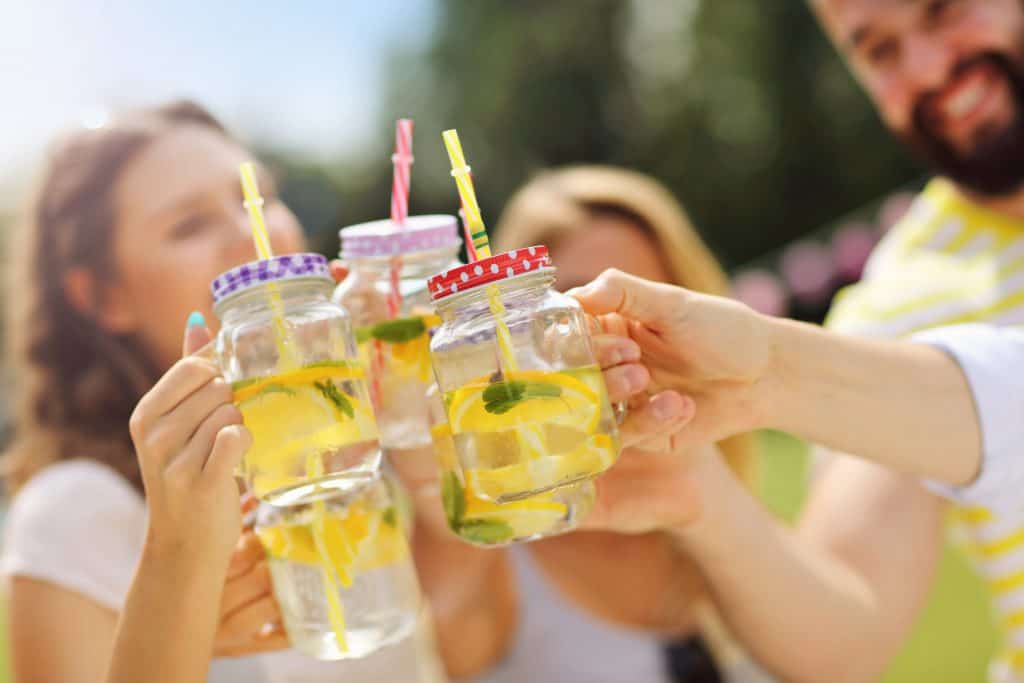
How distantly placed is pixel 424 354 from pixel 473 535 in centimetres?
31

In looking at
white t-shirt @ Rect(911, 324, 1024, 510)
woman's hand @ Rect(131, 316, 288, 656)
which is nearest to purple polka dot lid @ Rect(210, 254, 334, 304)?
woman's hand @ Rect(131, 316, 288, 656)

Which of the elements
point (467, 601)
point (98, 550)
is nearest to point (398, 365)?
point (98, 550)

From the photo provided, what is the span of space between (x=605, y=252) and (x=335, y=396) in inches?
73.3

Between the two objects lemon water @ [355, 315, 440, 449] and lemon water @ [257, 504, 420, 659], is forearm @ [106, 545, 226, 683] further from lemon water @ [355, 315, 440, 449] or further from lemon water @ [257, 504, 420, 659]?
lemon water @ [355, 315, 440, 449]

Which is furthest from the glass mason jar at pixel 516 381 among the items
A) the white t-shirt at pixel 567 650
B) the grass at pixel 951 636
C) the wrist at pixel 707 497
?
the grass at pixel 951 636

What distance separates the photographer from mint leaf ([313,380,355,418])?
4.25 feet

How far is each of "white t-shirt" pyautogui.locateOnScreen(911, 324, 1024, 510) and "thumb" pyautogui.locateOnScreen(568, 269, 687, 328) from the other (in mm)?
696

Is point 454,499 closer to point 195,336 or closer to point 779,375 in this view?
point 195,336

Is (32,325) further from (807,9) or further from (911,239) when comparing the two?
(807,9)

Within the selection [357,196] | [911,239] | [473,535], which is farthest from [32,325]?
[357,196]

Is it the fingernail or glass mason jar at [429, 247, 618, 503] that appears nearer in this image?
glass mason jar at [429, 247, 618, 503]

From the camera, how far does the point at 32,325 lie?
2357 mm

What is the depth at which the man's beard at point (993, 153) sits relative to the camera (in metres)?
2.51

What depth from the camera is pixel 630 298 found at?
1.42 m
